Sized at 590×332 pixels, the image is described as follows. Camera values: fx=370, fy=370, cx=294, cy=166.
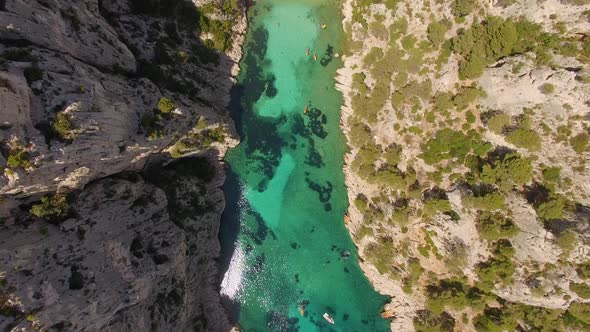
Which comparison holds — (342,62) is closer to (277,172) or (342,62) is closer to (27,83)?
(277,172)

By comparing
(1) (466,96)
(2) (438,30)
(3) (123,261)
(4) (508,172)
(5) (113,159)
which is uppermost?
(2) (438,30)

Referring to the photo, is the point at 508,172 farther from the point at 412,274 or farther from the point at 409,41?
the point at 409,41

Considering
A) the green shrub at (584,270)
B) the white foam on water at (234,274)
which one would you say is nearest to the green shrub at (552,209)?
the green shrub at (584,270)

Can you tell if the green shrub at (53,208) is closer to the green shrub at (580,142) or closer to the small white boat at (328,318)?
the small white boat at (328,318)

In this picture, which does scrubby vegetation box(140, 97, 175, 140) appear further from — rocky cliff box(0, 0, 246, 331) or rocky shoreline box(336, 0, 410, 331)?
rocky shoreline box(336, 0, 410, 331)

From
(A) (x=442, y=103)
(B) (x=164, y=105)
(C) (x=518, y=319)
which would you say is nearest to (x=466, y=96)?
(A) (x=442, y=103)
